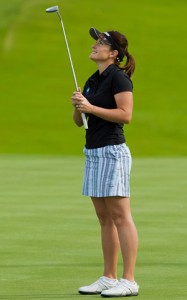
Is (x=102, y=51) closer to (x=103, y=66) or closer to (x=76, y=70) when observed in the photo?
(x=103, y=66)

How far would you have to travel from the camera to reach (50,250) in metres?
10.8

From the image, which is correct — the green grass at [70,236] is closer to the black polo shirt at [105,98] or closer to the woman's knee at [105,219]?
the woman's knee at [105,219]

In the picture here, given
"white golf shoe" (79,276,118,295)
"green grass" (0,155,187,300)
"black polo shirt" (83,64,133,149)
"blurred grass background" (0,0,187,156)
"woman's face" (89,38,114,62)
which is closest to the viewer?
"black polo shirt" (83,64,133,149)

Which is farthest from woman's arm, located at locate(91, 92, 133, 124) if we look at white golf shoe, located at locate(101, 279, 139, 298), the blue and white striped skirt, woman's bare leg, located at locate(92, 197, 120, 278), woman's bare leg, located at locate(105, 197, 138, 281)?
white golf shoe, located at locate(101, 279, 139, 298)

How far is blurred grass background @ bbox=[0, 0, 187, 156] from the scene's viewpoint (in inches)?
1484

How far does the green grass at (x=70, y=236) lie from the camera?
8844 millimetres

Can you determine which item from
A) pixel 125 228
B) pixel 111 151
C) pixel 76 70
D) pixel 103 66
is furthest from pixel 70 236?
pixel 76 70

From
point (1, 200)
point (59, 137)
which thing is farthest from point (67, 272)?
point (59, 137)

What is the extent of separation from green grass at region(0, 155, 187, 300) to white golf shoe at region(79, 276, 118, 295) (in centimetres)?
9

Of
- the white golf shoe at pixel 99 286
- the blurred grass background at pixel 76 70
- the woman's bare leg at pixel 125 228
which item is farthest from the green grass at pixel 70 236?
the blurred grass background at pixel 76 70

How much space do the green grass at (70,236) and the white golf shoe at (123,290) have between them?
0.31ft

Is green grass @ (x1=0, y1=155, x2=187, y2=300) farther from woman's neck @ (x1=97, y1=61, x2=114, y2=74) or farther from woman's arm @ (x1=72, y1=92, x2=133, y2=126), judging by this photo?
woman's neck @ (x1=97, y1=61, x2=114, y2=74)

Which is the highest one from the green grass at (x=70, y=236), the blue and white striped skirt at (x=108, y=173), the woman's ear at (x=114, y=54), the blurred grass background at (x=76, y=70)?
the woman's ear at (x=114, y=54)

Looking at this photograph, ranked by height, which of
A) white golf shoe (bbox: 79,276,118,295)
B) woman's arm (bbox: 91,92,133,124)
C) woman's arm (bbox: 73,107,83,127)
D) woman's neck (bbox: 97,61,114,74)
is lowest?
white golf shoe (bbox: 79,276,118,295)
